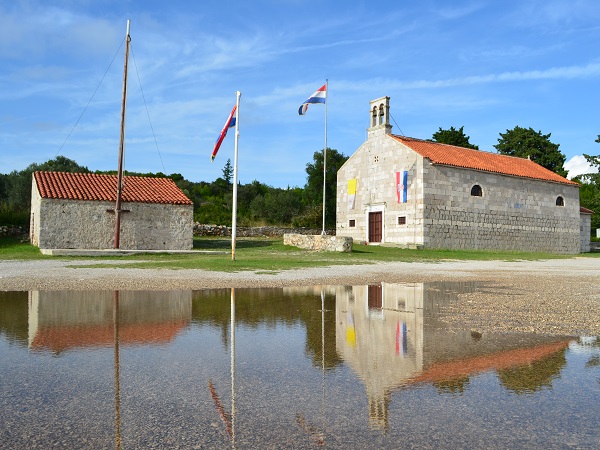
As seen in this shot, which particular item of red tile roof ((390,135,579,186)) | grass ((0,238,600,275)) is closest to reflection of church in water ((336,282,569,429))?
grass ((0,238,600,275))

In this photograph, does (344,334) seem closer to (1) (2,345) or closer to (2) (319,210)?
(1) (2,345)

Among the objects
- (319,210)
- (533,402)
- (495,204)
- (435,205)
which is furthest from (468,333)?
(319,210)

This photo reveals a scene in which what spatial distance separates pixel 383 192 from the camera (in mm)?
37625

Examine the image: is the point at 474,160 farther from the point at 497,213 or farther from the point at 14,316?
the point at 14,316

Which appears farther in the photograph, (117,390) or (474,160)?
(474,160)

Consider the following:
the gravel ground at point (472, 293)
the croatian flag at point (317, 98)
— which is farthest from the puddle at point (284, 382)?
the croatian flag at point (317, 98)

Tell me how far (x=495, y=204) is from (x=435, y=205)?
5971mm

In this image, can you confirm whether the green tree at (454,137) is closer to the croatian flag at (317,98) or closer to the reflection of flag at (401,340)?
the croatian flag at (317,98)

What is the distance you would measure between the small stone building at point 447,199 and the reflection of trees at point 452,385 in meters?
30.2

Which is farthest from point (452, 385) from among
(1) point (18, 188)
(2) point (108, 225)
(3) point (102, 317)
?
(1) point (18, 188)

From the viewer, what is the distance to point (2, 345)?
5566 millimetres

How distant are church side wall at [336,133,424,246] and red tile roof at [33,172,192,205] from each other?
47.7ft

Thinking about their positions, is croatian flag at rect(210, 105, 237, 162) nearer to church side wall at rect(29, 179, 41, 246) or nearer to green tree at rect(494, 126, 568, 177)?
church side wall at rect(29, 179, 41, 246)

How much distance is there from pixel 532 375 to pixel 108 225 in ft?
89.8
